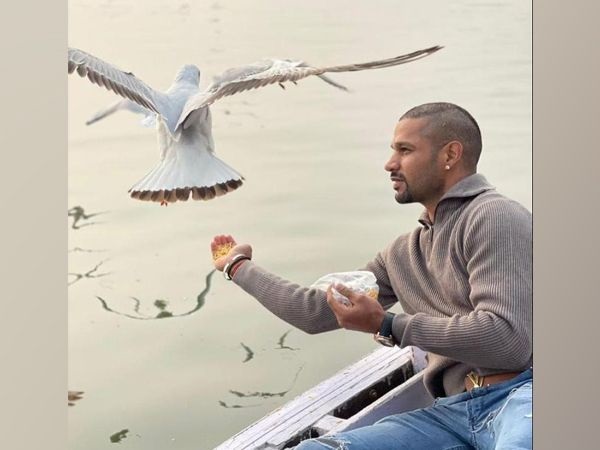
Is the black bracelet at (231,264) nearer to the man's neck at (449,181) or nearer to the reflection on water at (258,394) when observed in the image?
the reflection on water at (258,394)

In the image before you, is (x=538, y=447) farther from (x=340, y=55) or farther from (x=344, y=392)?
(x=340, y=55)

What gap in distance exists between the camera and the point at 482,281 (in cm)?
201

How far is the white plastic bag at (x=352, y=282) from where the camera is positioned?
207cm

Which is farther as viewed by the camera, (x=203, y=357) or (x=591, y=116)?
(x=591, y=116)

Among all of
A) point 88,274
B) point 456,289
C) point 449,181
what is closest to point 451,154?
point 449,181

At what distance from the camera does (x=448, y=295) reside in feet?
6.69

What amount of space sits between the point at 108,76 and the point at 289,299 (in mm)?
631

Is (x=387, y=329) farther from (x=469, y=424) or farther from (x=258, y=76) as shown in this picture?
(x=258, y=76)

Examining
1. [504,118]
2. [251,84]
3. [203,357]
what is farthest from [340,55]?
[203,357]

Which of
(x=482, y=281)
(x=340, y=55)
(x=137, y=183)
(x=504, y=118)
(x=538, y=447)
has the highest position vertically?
(x=340, y=55)

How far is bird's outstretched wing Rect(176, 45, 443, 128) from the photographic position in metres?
2.02

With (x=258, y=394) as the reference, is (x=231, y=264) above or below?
above

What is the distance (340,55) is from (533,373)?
0.85 meters

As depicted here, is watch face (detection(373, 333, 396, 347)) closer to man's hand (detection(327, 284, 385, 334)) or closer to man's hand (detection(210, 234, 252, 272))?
man's hand (detection(327, 284, 385, 334))
